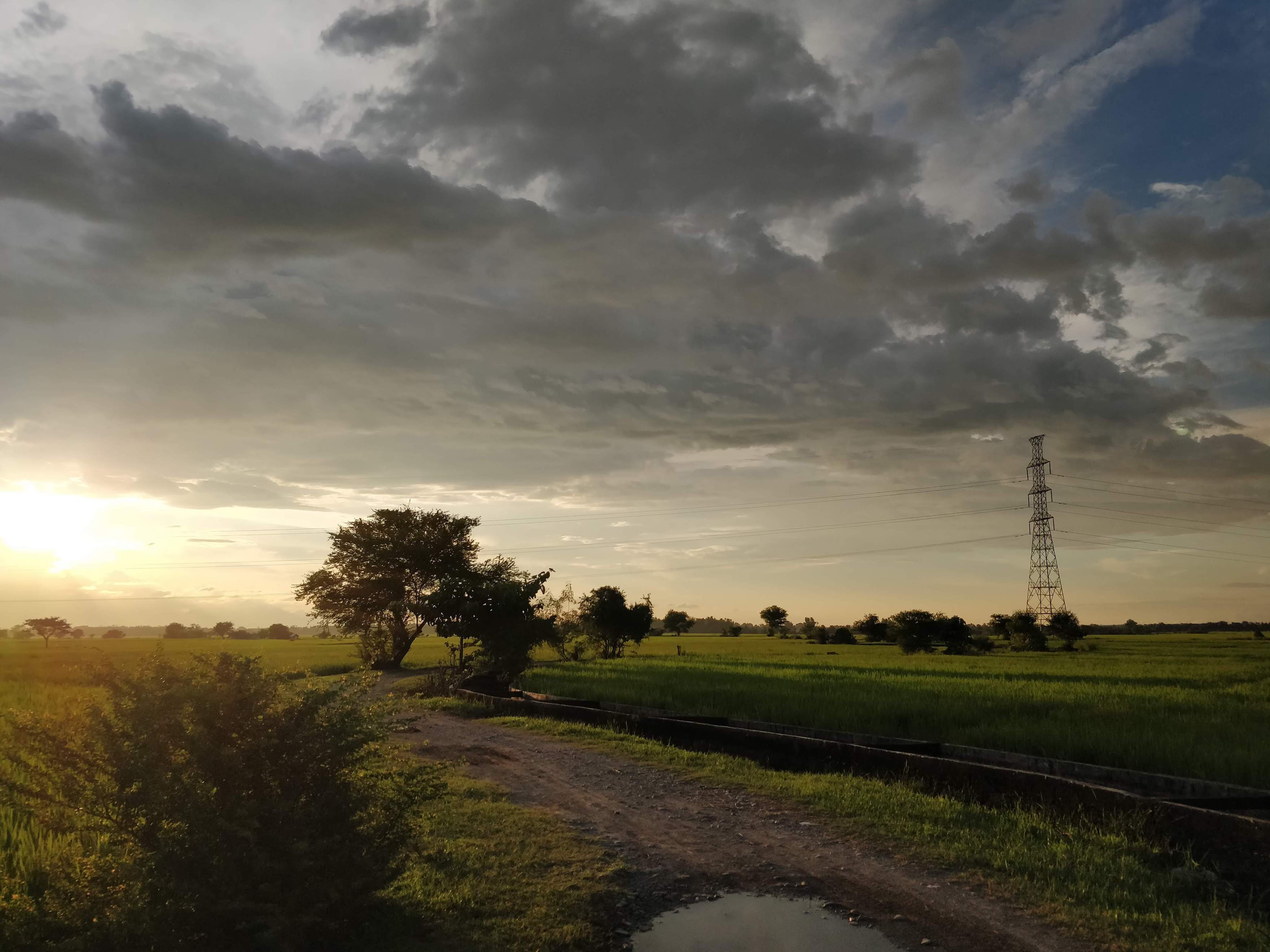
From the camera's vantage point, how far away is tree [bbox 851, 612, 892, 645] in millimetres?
84125

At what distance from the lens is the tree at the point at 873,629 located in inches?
3312

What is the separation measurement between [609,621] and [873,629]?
45.8m

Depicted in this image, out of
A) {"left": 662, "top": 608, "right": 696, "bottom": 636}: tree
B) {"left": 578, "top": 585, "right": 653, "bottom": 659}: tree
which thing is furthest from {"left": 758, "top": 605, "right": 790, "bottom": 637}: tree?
{"left": 578, "top": 585, "right": 653, "bottom": 659}: tree

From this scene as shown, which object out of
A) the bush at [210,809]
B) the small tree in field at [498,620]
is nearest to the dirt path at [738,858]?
the bush at [210,809]

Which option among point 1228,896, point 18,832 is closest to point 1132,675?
point 1228,896

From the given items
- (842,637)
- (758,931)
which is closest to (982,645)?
(842,637)

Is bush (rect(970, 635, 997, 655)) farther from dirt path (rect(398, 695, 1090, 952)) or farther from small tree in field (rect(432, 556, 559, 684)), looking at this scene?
dirt path (rect(398, 695, 1090, 952))

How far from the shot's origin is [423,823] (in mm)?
8492

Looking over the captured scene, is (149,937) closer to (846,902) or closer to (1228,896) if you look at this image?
(846,902)

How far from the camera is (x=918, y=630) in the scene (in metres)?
58.8

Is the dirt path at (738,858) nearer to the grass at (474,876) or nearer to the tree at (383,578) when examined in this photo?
the grass at (474,876)

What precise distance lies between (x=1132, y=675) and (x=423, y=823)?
27.0 metres

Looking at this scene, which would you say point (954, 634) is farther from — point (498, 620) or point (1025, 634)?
point (498, 620)

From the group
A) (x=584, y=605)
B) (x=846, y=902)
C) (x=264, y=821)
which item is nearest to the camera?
(x=264, y=821)
